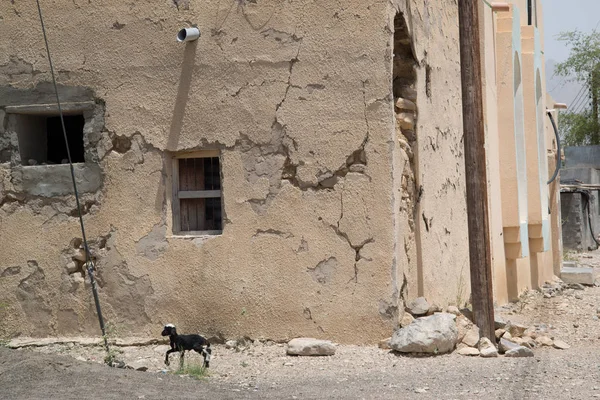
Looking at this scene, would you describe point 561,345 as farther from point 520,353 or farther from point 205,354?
point 205,354

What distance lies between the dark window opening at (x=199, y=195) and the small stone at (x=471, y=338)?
259cm

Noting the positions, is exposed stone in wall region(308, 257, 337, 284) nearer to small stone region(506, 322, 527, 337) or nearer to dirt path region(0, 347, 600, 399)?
dirt path region(0, 347, 600, 399)

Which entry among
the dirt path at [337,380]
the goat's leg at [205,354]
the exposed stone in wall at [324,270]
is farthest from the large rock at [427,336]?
the goat's leg at [205,354]

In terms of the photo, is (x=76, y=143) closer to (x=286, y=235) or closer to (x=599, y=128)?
(x=286, y=235)

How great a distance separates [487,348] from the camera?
27.1 ft

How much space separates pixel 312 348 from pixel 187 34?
319 centimetres

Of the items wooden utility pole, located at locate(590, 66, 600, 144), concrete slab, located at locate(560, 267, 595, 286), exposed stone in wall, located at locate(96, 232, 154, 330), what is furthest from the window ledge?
wooden utility pole, located at locate(590, 66, 600, 144)

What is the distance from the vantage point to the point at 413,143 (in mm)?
9273

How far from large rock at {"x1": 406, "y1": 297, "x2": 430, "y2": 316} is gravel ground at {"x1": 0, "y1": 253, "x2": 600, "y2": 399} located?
0.64 m

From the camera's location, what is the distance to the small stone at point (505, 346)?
846 cm

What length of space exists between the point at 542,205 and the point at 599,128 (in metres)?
32.0

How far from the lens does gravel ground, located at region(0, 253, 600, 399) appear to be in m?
6.54

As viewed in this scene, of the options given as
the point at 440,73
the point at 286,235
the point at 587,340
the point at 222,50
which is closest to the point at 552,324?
the point at 587,340

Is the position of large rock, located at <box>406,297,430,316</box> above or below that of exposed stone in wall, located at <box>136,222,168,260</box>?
below
